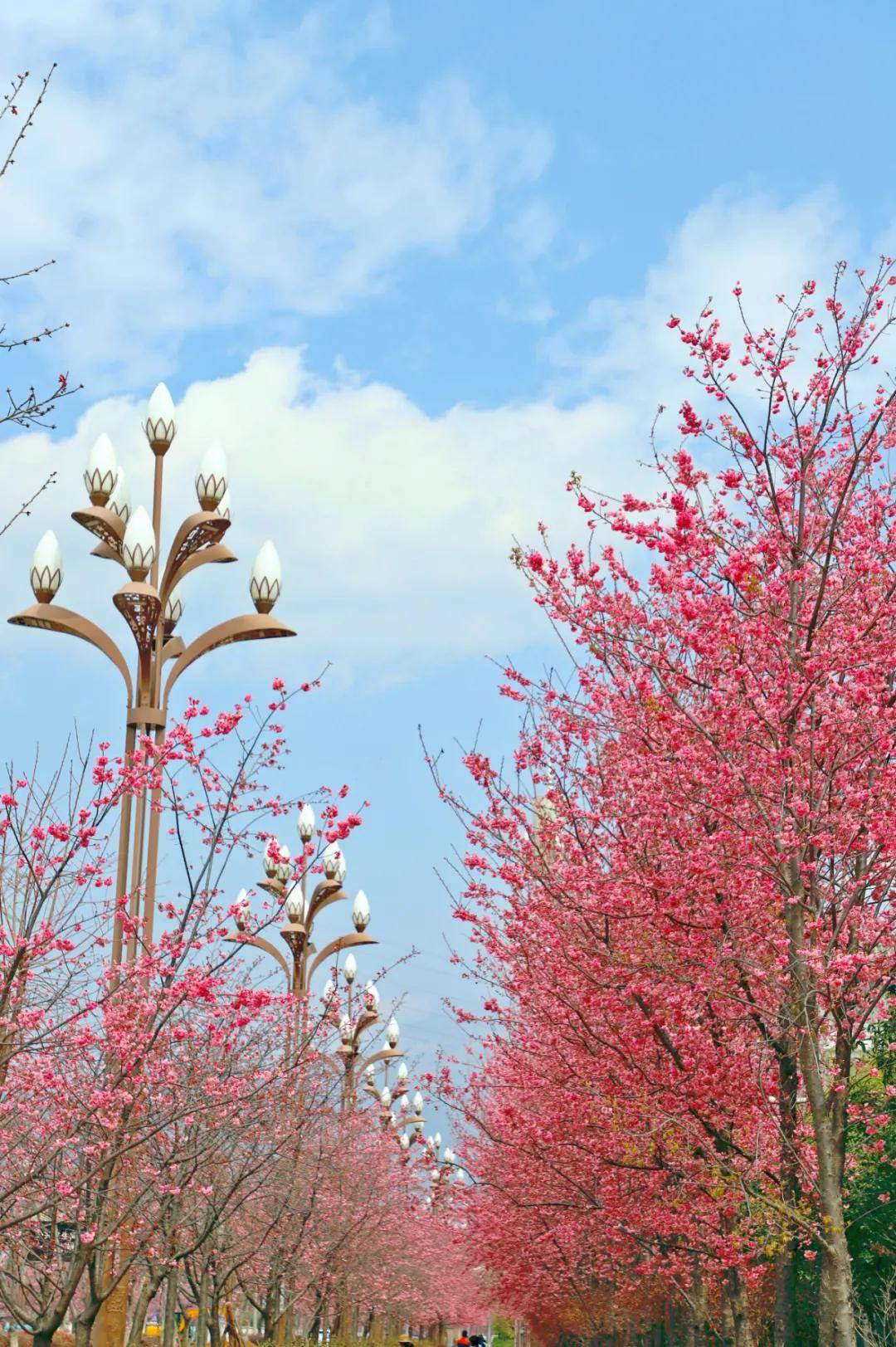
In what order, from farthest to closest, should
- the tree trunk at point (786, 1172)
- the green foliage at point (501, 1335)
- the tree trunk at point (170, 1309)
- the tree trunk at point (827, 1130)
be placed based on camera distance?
the green foliage at point (501, 1335) < the tree trunk at point (170, 1309) < the tree trunk at point (786, 1172) < the tree trunk at point (827, 1130)

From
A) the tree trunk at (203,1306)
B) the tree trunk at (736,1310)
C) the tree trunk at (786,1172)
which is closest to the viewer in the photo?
the tree trunk at (786,1172)

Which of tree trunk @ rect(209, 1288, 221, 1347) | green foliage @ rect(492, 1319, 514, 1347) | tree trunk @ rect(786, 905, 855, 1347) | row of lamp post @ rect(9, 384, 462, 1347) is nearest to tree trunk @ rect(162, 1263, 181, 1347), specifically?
tree trunk @ rect(209, 1288, 221, 1347)

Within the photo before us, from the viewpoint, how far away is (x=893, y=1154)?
18844 millimetres

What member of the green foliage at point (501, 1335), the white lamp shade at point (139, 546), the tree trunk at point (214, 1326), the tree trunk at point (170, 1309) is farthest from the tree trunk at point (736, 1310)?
the green foliage at point (501, 1335)

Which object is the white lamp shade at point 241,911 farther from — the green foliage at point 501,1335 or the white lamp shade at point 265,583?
the green foliage at point 501,1335

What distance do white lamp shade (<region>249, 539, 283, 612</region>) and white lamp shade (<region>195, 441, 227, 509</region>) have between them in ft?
2.38

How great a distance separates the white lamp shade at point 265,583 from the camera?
1405 centimetres

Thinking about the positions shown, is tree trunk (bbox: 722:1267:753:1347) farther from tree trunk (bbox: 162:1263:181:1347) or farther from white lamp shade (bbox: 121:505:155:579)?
white lamp shade (bbox: 121:505:155:579)

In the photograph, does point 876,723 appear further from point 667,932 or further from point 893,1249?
point 893,1249

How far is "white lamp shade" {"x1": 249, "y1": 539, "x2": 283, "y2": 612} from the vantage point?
46.1ft

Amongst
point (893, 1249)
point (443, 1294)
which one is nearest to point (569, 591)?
point (893, 1249)

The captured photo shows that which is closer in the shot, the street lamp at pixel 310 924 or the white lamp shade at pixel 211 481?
the white lamp shade at pixel 211 481

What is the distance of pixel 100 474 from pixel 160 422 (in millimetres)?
873

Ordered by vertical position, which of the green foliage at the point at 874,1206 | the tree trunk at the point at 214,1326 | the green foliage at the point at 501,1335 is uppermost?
the green foliage at the point at 874,1206
